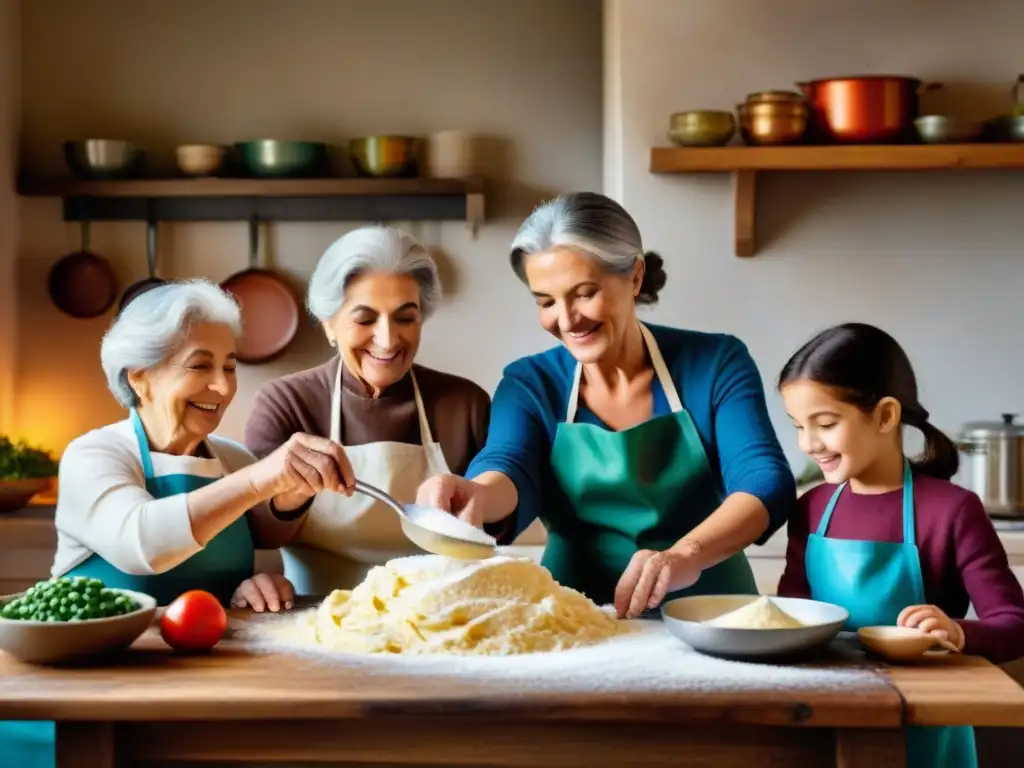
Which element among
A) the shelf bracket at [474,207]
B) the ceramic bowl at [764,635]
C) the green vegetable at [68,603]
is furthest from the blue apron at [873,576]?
the shelf bracket at [474,207]

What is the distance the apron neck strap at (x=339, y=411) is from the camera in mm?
2635

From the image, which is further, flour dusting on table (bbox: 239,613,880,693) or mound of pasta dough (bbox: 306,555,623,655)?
mound of pasta dough (bbox: 306,555,623,655)

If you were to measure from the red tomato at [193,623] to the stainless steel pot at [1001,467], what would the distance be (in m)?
2.58

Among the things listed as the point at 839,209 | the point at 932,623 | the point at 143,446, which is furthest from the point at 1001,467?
the point at 143,446

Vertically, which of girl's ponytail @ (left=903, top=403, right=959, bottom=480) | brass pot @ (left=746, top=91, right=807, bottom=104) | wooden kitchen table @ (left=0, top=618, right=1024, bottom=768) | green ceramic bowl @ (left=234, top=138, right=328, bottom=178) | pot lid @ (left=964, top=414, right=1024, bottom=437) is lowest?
wooden kitchen table @ (left=0, top=618, right=1024, bottom=768)

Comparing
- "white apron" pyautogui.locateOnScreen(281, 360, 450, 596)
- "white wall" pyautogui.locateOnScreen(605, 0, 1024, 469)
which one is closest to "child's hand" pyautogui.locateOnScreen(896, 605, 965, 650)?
"white apron" pyautogui.locateOnScreen(281, 360, 450, 596)

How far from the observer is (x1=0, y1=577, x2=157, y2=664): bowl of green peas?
1837 millimetres

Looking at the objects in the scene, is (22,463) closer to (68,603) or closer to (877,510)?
(68,603)

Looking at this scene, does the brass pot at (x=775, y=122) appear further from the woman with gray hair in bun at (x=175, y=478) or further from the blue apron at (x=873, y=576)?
the woman with gray hair in bun at (x=175, y=478)

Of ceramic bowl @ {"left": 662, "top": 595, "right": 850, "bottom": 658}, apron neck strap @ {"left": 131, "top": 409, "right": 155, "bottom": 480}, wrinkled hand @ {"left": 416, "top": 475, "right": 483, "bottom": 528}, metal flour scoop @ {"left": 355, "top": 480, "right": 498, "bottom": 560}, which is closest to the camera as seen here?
ceramic bowl @ {"left": 662, "top": 595, "right": 850, "bottom": 658}

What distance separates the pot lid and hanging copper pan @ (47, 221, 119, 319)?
2.88 meters

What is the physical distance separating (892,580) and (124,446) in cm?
137

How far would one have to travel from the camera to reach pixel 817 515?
2.31 metres

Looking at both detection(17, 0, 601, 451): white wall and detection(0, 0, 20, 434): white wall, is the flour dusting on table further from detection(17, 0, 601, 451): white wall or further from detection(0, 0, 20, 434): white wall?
detection(0, 0, 20, 434): white wall
